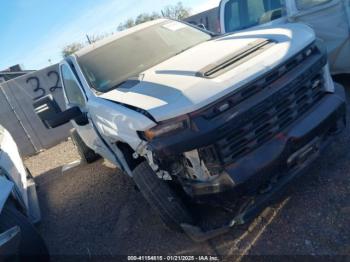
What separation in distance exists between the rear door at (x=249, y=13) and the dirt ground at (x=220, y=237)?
2.20 metres

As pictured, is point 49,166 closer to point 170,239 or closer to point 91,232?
point 91,232

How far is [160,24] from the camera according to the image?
5.02 meters

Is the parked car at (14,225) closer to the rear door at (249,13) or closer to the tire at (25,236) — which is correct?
the tire at (25,236)

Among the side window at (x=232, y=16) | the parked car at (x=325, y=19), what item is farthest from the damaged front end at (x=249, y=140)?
the side window at (x=232, y=16)

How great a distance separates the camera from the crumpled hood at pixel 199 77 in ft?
9.03

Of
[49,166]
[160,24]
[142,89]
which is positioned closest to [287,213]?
[142,89]

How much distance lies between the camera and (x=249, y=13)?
19.9 feet

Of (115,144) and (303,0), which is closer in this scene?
(115,144)

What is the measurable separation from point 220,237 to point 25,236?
1.81 metres

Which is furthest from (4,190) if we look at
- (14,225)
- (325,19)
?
(325,19)

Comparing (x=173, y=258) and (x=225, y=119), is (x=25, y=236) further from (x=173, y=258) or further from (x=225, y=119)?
(x=225, y=119)

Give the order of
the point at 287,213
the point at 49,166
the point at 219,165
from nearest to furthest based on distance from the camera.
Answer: the point at 219,165
the point at 287,213
the point at 49,166

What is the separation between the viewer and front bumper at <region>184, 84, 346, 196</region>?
8.96ft

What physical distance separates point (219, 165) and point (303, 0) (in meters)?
3.47
